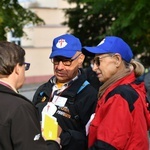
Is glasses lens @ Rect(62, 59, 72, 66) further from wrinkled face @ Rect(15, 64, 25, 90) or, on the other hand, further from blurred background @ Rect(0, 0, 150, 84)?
blurred background @ Rect(0, 0, 150, 84)

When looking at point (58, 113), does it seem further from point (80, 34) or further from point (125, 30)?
point (80, 34)

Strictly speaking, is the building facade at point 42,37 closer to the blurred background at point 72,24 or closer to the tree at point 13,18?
the blurred background at point 72,24

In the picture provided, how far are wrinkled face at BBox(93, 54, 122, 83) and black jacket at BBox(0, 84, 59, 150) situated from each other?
75 centimetres

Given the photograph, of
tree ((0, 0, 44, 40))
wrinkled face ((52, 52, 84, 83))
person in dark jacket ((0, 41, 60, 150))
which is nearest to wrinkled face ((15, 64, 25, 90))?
person in dark jacket ((0, 41, 60, 150))

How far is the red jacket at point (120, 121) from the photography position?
2.60m

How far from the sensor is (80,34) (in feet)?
68.0

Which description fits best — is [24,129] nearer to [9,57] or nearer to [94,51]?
[9,57]

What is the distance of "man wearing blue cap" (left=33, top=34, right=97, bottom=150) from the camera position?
310 cm

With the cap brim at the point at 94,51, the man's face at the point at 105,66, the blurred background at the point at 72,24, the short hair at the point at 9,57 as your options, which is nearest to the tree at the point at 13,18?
the blurred background at the point at 72,24

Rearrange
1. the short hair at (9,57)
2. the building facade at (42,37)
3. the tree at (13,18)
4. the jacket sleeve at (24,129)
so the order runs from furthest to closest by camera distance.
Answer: the building facade at (42,37), the tree at (13,18), the short hair at (9,57), the jacket sleeve at (24,129)

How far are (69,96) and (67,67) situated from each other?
26cm

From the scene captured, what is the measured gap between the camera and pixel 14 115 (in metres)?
2.22

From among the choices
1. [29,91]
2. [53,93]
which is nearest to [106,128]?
[53,93]

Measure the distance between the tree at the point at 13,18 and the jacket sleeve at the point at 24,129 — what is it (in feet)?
17.6
